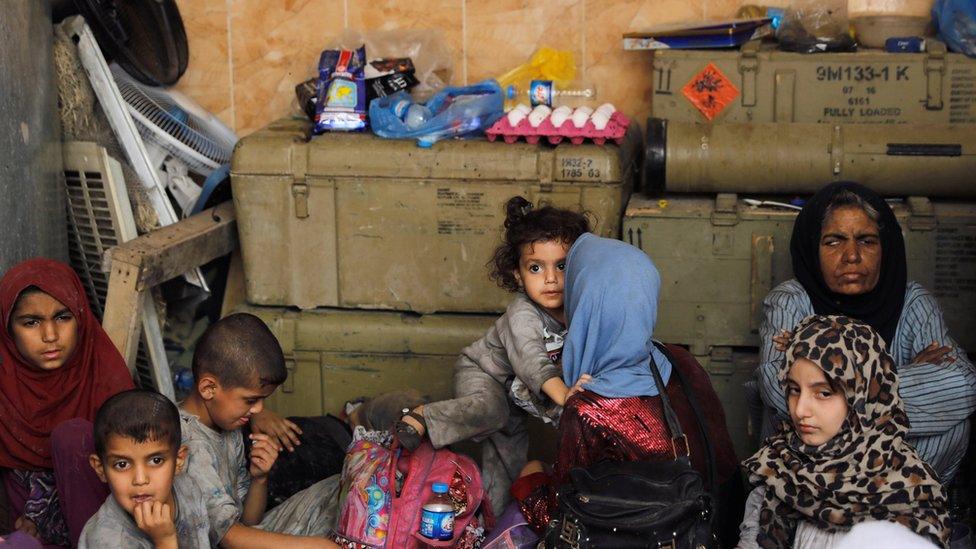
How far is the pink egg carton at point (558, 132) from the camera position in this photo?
529cm

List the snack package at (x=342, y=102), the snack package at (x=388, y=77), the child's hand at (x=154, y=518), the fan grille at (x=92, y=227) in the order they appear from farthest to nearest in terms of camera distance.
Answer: the snack package at (x=388, y=77) → the snack package at (x=342, y=102) → the fan grille at (x=92, y=227) → the child's hand at (x=154, y=518)

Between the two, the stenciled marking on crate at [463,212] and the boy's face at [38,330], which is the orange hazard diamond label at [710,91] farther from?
the boy's face at [38,330]

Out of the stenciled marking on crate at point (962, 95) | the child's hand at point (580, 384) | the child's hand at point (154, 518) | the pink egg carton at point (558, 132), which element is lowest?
the child's hand at point (154, 518)

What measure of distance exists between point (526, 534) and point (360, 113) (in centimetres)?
225

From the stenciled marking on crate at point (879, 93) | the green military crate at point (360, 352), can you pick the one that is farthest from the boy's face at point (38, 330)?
the stenciled marking on crate at point (879, 93)


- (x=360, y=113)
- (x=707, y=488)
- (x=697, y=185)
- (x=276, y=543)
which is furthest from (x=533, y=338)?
(x=360, y=113)

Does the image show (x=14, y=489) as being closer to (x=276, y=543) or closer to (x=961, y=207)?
(x=276, y=543)

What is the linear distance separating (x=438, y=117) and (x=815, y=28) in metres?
1.67

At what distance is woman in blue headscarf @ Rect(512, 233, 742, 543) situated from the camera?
3818 mm

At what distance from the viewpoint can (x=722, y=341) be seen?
5.21 meters

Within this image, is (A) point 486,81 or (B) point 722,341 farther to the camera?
(A) point 486,81

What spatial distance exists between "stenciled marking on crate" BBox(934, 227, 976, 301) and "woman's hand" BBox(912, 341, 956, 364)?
0.67 meters

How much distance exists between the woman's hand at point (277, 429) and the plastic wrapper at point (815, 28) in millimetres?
2596

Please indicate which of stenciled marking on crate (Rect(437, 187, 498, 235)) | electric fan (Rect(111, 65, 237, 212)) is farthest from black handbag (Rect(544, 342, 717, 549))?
electric fan (Rect(111, 65, 237, 212))
